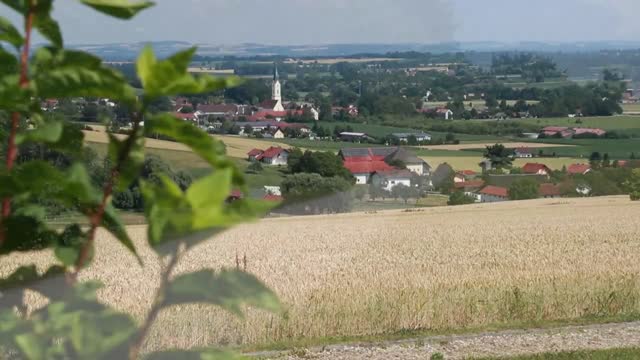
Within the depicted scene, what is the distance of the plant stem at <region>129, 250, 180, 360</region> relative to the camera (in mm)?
750

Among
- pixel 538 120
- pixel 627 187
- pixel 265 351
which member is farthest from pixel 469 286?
pixel 538 120

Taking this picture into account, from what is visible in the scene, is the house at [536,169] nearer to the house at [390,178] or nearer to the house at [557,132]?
the house at [557,132]

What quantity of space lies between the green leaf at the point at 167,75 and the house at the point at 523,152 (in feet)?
159

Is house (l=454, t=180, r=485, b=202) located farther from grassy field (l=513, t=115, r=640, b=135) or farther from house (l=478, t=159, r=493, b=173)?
grassy field (l=513, t=115, r=640, b=135)

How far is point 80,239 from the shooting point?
3.07 ft

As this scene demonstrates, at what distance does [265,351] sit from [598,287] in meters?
5.95

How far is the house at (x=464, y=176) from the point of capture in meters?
39.9

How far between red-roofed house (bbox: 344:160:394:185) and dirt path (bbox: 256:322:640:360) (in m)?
11.1

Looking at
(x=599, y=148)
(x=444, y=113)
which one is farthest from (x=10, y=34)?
(x=444, y=113)

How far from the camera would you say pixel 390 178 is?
2723cm

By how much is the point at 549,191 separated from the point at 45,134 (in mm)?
43038

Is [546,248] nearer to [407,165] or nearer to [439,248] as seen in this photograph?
[439,248]

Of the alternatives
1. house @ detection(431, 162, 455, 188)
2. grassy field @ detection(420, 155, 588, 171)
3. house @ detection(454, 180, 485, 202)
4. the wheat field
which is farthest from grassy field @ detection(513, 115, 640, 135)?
the wheat field

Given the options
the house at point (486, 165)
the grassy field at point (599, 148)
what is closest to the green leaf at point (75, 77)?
the house at point (486, 165)
